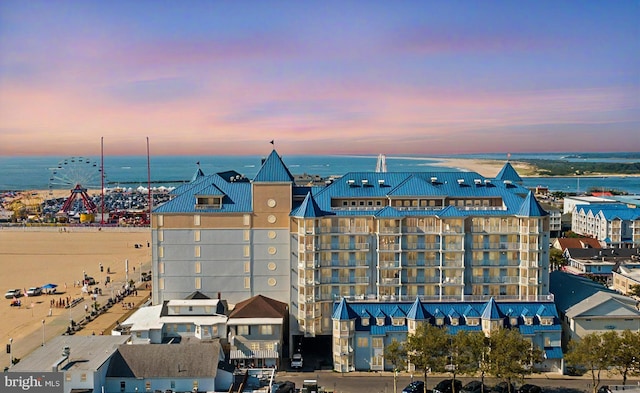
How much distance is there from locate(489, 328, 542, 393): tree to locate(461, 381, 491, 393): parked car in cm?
162

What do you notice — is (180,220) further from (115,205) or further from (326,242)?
(115,205)

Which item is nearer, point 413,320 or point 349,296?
point 413,320

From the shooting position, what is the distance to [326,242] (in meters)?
49.5

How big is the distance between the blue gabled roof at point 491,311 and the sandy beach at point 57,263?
113 feet

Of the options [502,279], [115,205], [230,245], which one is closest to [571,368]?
[502,279]

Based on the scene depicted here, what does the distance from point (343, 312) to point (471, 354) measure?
9909 millimetres

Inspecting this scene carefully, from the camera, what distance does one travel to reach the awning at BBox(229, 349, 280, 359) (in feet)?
149

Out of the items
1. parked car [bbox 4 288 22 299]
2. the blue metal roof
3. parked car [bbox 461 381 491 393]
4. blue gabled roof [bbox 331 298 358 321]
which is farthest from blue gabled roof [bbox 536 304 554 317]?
parked car [bbox 4 288 22 299]

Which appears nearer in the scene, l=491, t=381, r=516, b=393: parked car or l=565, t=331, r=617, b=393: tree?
l=565, t=331, r=617, b=393: tree

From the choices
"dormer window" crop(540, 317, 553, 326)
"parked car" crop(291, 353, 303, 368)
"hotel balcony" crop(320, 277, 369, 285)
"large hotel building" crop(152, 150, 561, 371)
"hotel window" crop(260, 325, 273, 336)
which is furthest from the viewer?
"hotel balcony" crop(320, 277, 369, 285)

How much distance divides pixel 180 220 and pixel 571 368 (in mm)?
31531

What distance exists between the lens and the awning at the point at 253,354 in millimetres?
45375

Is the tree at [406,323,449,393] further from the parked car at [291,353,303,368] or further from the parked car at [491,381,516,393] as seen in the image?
the parked car at [291,353,303,368]

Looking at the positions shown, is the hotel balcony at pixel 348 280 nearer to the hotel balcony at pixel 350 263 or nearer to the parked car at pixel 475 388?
the hotel balcony at pixel 350 263
